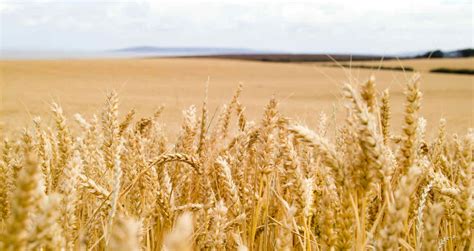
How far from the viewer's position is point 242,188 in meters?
1.70

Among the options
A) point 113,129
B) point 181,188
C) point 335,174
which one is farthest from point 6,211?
point 335,174

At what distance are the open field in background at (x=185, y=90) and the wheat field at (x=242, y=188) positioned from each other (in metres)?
0.25

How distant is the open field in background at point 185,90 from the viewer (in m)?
11.0

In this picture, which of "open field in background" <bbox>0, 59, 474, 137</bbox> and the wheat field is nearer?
the wheat field

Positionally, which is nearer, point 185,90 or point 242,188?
point 242,188

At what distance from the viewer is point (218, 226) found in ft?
3.62

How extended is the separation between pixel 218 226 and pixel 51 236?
41 centimetres

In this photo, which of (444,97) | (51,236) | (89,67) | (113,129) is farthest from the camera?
(89,67)

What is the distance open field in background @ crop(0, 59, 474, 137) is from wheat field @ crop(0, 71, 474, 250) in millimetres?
253

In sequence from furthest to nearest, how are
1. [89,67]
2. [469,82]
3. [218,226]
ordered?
[89,67]
[469,82]
[218,226]

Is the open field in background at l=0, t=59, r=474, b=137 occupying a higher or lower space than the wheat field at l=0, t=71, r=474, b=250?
lower

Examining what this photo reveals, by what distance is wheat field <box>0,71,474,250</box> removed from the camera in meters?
0.79

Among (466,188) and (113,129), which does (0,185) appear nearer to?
(113,129)

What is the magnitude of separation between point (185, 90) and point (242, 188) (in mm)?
20049
